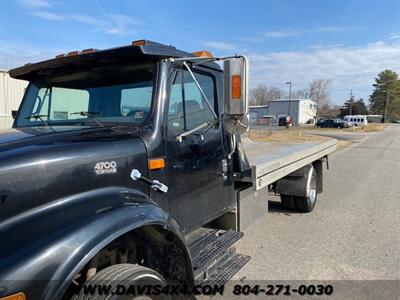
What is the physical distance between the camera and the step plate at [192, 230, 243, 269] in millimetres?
3135

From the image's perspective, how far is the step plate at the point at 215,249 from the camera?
3.13m

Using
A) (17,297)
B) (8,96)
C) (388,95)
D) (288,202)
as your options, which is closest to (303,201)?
(288,202)

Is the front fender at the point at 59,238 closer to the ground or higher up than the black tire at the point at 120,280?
higher up

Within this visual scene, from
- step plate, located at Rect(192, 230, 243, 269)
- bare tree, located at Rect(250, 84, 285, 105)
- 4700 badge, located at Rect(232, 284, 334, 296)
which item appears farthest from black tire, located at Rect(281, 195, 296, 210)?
bare tree, located at Rect(250, 84, 285, 105)

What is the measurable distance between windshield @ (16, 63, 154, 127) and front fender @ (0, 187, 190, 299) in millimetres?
858

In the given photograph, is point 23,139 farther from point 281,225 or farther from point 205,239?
point 281,225

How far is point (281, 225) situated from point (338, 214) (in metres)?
1.39

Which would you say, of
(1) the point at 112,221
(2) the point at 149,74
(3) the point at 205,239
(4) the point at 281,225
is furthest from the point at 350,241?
(1) the point at 112,221

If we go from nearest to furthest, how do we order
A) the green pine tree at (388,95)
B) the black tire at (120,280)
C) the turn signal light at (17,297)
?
the turn signal light at (17,297) < the black tire at (120,280) < the green pine tree at (388,95)

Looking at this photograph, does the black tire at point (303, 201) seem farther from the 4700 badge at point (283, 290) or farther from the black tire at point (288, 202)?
the 4700 badge at point (283, 290)

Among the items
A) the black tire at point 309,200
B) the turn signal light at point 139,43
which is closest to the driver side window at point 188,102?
the turn signal light at point 139,43

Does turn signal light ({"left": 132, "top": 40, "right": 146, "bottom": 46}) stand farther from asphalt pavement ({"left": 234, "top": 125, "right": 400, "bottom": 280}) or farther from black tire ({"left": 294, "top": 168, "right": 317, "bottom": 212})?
black tire ({"left": 294, "top": 168, "right": 317, "bottom": 212})

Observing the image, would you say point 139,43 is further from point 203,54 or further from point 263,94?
point 263,94

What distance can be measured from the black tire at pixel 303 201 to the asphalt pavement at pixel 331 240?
126mm
